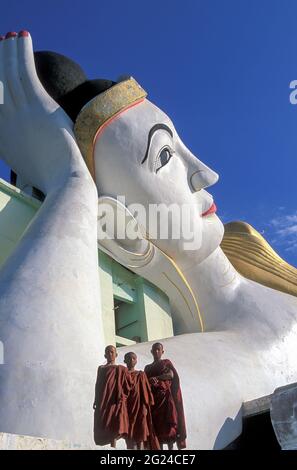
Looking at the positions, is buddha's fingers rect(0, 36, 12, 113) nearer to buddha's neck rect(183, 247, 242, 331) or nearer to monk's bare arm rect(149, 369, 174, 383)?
buddha's neck rect(183, 247, 242, 331)

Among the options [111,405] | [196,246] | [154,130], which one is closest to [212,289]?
[196,246]

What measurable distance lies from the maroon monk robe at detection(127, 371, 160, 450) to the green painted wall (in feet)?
11.0

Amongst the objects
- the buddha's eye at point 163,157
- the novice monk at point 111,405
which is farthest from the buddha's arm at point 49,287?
the buddha's eye at point 163,157

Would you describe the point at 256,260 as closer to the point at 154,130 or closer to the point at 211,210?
the point at 211,210

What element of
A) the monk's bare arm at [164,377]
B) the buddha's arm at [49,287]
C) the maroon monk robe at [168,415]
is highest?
the buddha's arm at [49,287]

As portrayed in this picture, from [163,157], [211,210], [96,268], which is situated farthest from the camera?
[211,210]

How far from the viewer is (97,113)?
6930 mm

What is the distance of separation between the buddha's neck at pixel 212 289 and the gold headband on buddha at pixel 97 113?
2092mm

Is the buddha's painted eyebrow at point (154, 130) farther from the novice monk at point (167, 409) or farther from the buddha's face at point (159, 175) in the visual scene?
the novice monk at point (167, 409)

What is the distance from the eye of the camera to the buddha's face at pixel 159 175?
23.2 ft

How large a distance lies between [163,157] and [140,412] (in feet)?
14.4

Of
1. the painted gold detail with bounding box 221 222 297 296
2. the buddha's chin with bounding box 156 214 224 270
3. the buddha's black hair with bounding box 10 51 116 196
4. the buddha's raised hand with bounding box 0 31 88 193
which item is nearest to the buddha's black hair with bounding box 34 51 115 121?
the buddha's black hair with bounding box 10 51 116 196

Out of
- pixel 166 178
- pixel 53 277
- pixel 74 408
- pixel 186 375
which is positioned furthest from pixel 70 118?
pixel 74 408
